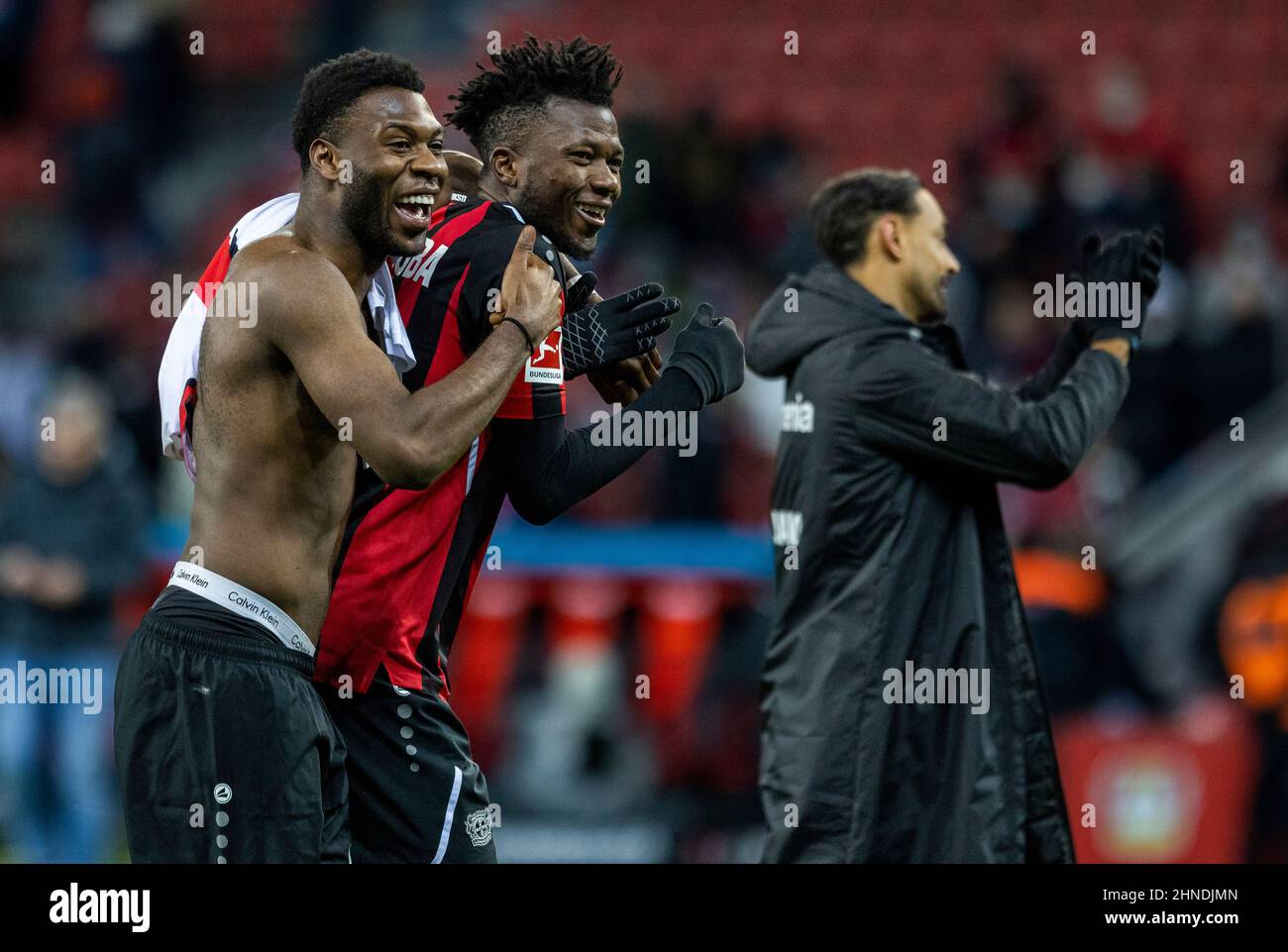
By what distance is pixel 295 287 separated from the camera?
3.03 metres

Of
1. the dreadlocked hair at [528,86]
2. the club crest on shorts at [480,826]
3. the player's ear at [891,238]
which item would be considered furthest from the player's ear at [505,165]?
the club crest on shorts at [480,826]

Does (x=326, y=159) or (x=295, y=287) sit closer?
(x=295, y=287)

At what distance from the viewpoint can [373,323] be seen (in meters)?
3.32

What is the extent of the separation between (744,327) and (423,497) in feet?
17.7

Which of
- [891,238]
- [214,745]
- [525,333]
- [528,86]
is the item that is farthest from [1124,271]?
[214,745]

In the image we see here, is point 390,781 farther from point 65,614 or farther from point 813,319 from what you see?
point 65,614

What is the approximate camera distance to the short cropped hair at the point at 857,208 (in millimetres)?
4426

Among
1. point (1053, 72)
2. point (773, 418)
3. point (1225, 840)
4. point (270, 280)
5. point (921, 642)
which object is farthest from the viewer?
point (1053, 72)

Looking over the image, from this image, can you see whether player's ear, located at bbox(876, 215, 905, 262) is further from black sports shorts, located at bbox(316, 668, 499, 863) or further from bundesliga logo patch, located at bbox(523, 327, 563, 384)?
black sports shorts, located at bbox(316, 668, 499, 863)

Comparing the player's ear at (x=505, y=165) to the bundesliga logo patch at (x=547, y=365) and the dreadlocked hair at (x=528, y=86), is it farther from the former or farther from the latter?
the bundesliga logo patch at (x=547, y=365)

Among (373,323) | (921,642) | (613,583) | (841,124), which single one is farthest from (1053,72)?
(373,323)

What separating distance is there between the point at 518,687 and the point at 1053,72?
18.1 ft

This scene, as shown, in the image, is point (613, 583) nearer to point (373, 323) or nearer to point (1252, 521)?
point (1252, 521)

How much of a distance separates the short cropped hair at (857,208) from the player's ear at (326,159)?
160 centimetres
